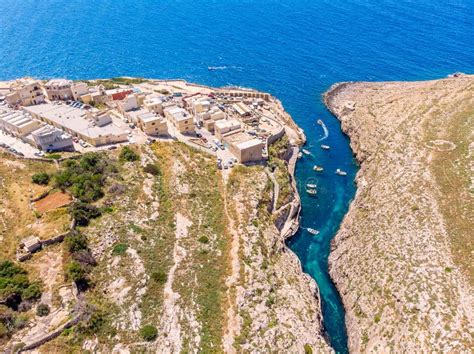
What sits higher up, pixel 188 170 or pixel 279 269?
pixel 188 170

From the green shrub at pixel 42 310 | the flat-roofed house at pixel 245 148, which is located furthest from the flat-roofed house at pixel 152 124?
the green shrub at pixel 42 310

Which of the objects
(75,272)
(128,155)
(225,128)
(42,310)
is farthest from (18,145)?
(225,128)

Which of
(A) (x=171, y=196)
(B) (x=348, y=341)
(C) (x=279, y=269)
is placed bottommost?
(B) (x=348, y=341)

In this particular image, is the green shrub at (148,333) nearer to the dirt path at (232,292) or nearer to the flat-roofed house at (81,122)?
the dirt path at (232,292)

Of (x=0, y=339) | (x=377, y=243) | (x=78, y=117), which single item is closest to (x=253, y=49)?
(x=78, y=117)

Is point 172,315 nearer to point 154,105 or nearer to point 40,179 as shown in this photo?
point 40,179

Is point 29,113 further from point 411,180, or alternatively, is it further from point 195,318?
point 411,180

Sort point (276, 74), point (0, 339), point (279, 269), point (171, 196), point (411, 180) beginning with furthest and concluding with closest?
point (276, 74), point (411, 180), point (171, 196), point (279, 269), point (0, 339)
